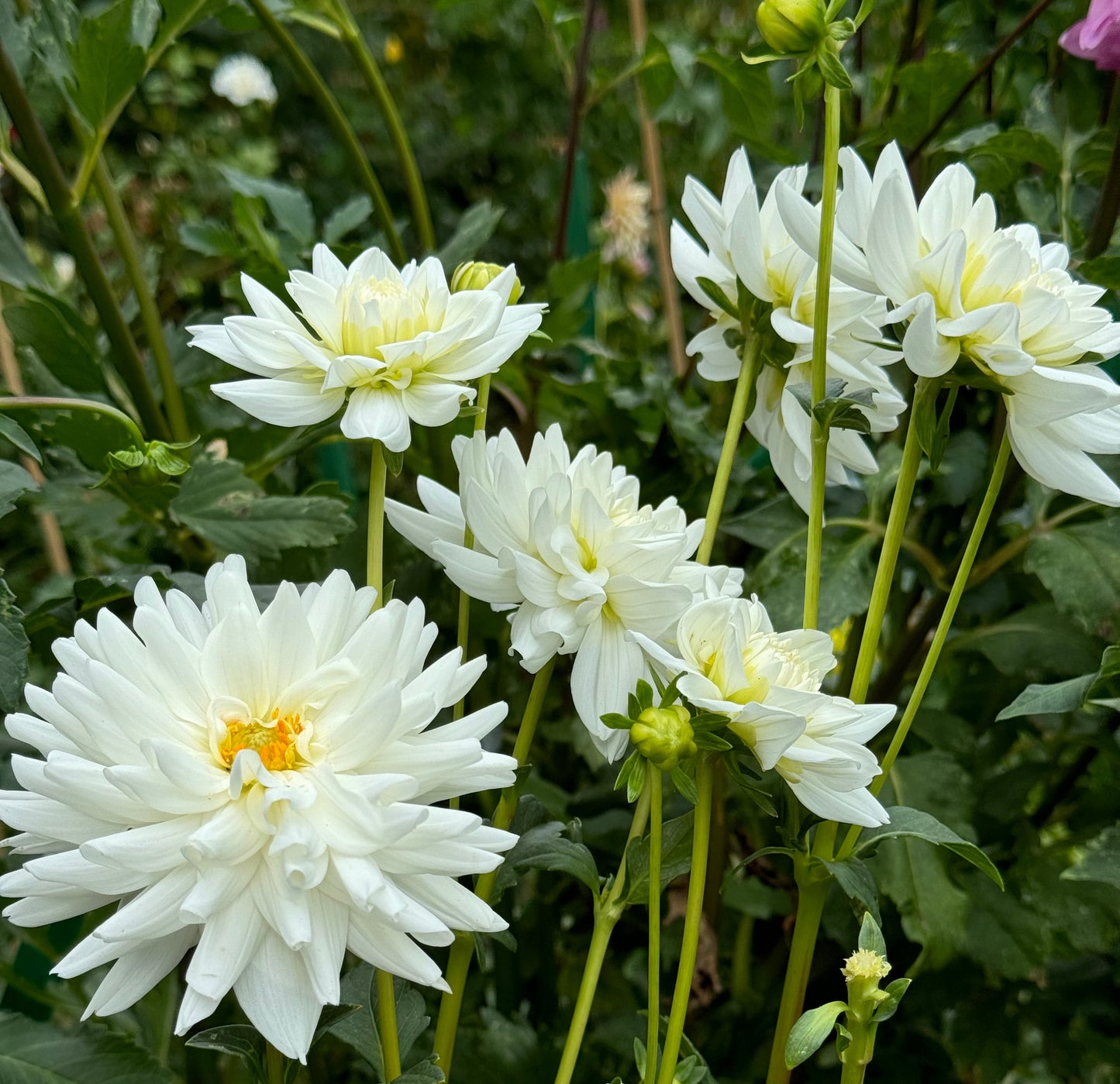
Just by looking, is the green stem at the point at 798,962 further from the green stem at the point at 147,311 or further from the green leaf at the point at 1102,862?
the green stem at the point at 147,311

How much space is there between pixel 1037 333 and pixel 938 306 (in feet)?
0.11

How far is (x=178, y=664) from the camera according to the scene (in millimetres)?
322

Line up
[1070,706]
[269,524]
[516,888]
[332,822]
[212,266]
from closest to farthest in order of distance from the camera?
1. [332,822]
2. [1070,706]
3. [269,524]
4. [516,888]
5. [212,266]

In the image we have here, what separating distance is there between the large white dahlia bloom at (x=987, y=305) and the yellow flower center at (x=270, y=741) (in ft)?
0.70

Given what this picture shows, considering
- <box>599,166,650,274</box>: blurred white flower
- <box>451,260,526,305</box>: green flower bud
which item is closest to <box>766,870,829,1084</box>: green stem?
<box>451,260,526,305</box>: green flower bud

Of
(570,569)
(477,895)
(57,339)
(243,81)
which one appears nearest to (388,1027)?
(477,895)

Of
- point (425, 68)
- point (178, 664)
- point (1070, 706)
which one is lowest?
point (1070, 706)

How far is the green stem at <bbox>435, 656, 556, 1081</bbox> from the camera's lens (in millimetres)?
392

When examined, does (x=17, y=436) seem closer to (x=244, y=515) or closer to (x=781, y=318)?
(x=244, y=515)

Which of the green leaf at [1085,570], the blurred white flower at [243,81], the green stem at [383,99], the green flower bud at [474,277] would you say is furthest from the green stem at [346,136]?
the blurred white flower at [243,81]

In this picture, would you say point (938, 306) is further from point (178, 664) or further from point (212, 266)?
point (212, 266)

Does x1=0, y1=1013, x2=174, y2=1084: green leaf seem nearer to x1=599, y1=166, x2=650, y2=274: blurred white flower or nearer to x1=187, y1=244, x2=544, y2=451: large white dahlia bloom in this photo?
x1=187, y1=244, x2=544, y2=451: large white dahlia bloom

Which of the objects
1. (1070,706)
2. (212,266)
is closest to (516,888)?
(1070,706)

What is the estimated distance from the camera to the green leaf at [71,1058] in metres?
0.46
